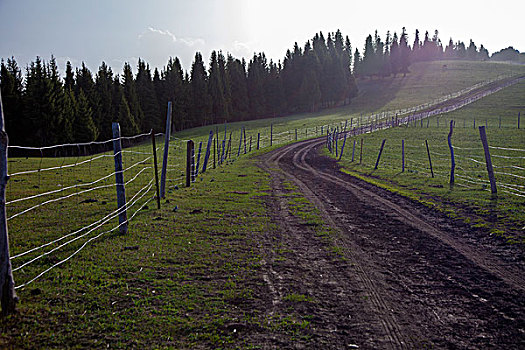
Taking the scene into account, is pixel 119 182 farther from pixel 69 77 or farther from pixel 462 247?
pixel 69 77

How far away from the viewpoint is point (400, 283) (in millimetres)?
5625

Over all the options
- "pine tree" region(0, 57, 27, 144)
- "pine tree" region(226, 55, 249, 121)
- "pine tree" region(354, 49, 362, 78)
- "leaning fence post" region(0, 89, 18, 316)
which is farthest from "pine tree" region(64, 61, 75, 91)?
"pine tree" region(354, 49, 362, 78)

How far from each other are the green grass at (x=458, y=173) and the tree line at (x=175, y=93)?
39.9 m

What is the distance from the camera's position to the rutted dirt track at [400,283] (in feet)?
13.8

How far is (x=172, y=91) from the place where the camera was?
2968 inches

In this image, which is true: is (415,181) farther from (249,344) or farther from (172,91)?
(172,91)

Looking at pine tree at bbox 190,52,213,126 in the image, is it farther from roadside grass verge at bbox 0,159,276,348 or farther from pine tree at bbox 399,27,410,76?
roadside grass verge at bbox 0,159,276,348

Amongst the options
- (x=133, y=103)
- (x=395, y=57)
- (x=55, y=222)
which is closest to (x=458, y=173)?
(x=55, y=222)

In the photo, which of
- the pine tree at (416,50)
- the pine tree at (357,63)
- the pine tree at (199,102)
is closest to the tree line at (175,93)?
the pine tree at (199,102)

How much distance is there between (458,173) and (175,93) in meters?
65.5

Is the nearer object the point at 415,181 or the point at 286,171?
the point at 415,181

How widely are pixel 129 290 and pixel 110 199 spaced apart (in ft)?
23.9

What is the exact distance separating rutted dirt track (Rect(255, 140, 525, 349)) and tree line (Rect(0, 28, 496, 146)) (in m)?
51.5

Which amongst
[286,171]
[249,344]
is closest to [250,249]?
[249,344]
